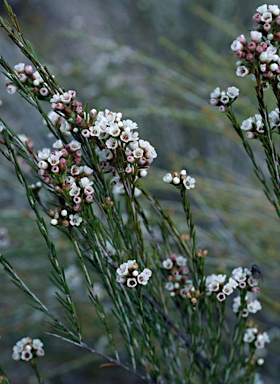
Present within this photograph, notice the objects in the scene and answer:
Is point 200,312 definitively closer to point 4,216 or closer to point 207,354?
point 207,354

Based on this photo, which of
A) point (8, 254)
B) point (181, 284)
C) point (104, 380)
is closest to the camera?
point (181, 284)

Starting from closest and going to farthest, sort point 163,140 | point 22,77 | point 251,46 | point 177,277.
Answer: point 251,46 < point 22,77 < point 177,277 < point 163,140

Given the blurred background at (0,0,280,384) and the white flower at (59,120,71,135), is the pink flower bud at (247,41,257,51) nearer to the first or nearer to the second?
the white flower at (59,120,71,135)

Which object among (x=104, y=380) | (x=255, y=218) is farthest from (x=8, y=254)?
(x=104, y=380)

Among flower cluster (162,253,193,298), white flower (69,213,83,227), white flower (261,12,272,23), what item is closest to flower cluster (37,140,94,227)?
white flower (69,213,83,227)

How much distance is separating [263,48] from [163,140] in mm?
2157

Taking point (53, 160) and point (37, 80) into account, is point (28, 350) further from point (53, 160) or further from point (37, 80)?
point (37, 80)

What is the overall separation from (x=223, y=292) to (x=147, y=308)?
202 millimetres

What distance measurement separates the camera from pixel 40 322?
2.10 metres

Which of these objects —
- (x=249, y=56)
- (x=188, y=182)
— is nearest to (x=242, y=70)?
(x=249, y=56)

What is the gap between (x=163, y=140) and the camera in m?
2.90

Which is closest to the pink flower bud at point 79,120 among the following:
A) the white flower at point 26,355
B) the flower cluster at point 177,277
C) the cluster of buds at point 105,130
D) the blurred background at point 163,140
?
the cluster of buds at point 105,130

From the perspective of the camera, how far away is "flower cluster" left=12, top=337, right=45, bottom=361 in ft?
3.01

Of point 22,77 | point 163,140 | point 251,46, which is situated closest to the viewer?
point 251,46
